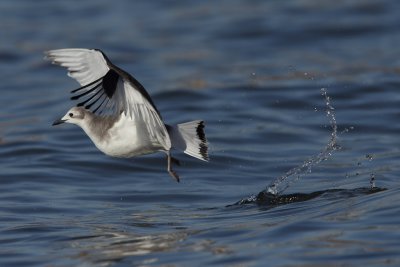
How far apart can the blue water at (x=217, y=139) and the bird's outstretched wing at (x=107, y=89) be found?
0.93 metres

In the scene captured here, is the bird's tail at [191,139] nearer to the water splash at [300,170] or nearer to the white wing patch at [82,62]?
the white wing patch at [82,62]

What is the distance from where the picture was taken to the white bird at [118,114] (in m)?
8.15

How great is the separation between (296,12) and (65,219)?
41.4 feet

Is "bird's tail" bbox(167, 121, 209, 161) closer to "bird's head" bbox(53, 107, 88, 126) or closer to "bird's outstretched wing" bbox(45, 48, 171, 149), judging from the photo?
"bird's outstretched wing" bbox(45, 48, 171, 149)

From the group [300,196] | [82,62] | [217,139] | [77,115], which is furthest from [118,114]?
[217,139]

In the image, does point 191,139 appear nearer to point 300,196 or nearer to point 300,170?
point 300,196

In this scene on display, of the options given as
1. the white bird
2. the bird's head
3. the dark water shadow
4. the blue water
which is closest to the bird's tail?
the white bird

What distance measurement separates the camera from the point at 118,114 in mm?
8938

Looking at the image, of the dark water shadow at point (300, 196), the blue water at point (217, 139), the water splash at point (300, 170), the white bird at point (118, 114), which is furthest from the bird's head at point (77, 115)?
the water splash at point (300, 170)

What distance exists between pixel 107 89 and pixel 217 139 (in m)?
5.01

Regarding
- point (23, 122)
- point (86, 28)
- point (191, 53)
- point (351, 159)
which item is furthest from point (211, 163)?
point (86, 28)

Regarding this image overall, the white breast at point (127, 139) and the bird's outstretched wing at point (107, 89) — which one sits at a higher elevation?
the bird's outstretched wing at point (107, 89)

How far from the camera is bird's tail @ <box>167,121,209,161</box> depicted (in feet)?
29.7

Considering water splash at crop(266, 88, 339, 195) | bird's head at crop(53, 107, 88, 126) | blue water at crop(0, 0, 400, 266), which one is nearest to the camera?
blue water at crop(0, 0, 400, 266)
